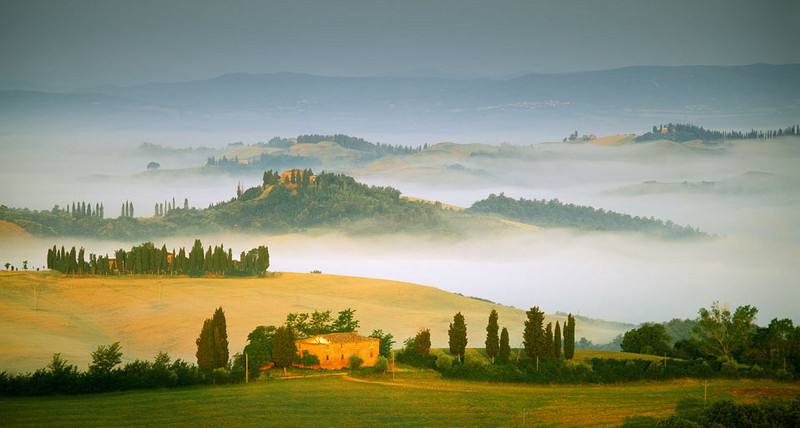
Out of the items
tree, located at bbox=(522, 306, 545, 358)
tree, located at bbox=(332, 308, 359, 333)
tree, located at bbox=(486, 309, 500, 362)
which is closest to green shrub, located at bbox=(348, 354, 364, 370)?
tree, located at bbox=(332, 308, 359, 333)

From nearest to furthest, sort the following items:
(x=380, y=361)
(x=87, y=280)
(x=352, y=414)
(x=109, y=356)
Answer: (x=352, y=414) < (x=109, y=356) < (x=380, y=361) < (x=87, y=280)

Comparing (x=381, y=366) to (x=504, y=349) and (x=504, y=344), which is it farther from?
(x=504, y=349)

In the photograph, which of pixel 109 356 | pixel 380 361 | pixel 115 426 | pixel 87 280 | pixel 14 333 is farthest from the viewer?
pixel 87 280

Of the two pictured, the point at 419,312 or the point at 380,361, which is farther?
the point at 419,312

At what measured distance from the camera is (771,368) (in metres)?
80.9

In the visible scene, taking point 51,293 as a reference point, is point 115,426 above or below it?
below

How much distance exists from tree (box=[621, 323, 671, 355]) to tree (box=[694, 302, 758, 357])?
3687mm

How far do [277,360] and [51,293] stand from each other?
54126mm

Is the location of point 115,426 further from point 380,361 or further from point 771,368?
point 771,368

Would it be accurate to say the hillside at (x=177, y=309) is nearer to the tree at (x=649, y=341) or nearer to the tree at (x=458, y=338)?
the tree at (x=649, y=341)

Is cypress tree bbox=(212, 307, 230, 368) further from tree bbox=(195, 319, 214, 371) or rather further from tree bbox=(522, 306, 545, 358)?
tree bbox=(522, 306, 545, 358)

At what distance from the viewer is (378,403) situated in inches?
2707

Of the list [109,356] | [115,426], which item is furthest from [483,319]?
[115,426]

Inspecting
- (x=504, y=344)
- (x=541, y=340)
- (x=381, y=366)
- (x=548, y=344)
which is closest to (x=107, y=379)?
(x=381, y=366)
